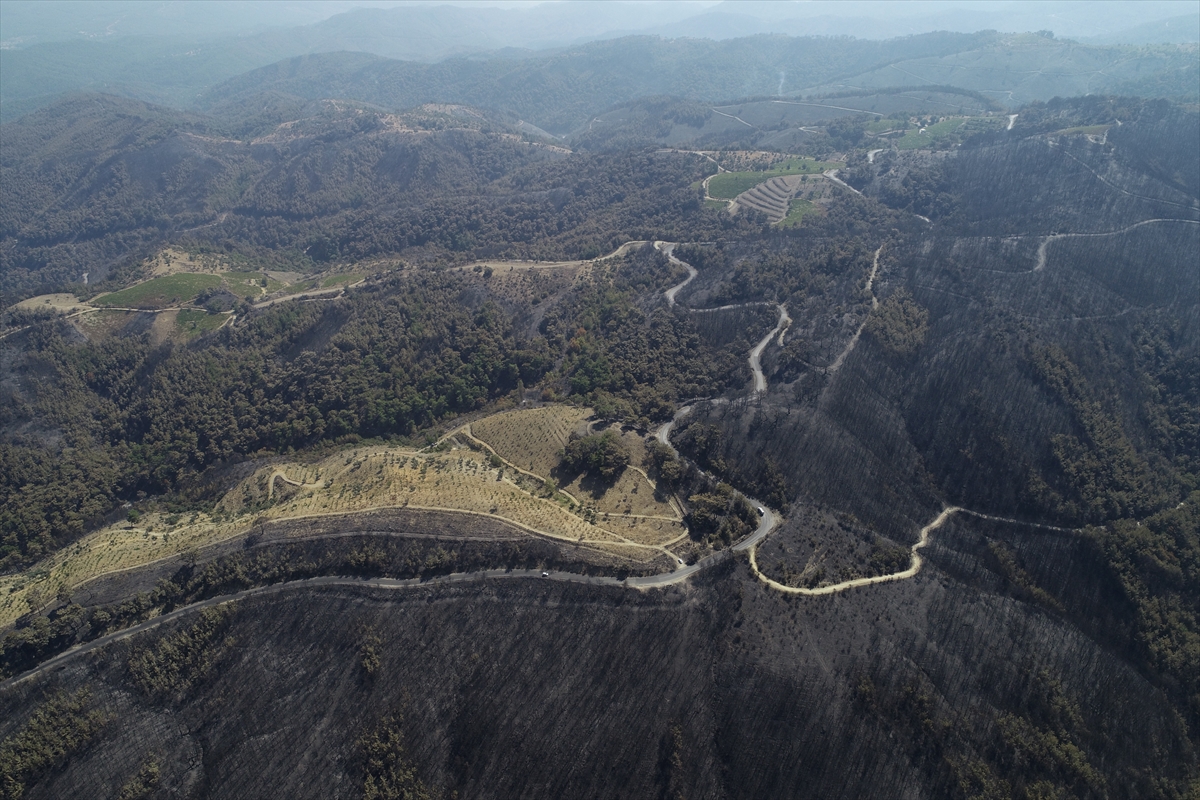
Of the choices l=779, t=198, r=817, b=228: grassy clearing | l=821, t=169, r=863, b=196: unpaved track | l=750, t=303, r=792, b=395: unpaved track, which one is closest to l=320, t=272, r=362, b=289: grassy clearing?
l=750, t=303, r=792, b=395: unpaved track

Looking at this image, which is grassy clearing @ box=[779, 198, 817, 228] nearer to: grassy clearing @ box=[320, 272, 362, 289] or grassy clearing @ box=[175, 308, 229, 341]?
grassy clearing @ box=[320, 272, 362, 289]

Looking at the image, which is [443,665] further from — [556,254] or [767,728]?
[556,254]

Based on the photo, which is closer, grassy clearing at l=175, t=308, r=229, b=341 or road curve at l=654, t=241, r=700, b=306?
grassy clearing at l=175, t=308, r=229, b=341

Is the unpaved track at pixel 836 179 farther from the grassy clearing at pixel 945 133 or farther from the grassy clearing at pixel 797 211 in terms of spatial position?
the grassy clearing at pixel 945 133

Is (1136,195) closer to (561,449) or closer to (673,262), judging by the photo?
(673,262)

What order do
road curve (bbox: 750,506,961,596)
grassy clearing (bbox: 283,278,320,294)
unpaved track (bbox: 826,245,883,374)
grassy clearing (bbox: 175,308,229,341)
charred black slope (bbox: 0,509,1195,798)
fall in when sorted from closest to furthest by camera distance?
charred black slope (bbox: 0,509,1195,798) < road curve (bbox: 750,506,961,596) < unpaved track (bbox: 826,245,883,374) < grassy clearing (bbox: 175,308,229,341) < grassy clearing (bbox: 283,278,320,294)

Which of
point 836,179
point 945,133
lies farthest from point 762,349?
point 945,133

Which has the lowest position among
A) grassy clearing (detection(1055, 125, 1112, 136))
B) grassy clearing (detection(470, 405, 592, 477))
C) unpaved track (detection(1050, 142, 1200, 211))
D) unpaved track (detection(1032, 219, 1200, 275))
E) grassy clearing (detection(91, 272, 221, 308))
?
grassy clearing (detection(470, 405, 592, 477))
